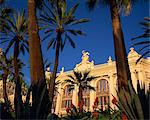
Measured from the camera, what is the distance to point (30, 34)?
889 cm

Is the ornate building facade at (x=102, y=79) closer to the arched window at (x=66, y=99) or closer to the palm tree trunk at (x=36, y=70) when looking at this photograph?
the arched window at (x=66, y=99)

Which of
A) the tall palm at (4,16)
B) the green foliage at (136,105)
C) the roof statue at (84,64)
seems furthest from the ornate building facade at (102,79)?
the green foliage at (136,105)

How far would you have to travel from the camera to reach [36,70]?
772 cm

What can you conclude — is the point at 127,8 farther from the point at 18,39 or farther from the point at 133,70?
the point at 133,70

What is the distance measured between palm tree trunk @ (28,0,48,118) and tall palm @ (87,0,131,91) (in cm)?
289

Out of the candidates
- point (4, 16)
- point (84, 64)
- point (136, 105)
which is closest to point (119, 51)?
point (136, 105)

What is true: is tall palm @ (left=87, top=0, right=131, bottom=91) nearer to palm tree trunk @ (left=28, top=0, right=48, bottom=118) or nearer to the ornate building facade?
palm tree trunk @ (left=28, top=0, right=48, bottom=118)

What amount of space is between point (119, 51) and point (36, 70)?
347 centimetres

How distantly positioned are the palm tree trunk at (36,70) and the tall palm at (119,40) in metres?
2.89

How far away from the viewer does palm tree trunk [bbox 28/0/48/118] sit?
624 cm

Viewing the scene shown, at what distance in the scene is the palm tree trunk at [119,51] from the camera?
28.1 ft

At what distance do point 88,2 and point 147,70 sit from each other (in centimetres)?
3861

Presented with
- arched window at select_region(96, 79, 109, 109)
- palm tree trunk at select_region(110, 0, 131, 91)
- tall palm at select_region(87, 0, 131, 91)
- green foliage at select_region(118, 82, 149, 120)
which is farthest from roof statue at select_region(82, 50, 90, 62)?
green foliage at select_region(118, 82, 149, 120)

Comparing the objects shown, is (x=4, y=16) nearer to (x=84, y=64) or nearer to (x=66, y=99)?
(x=84, y=64)
